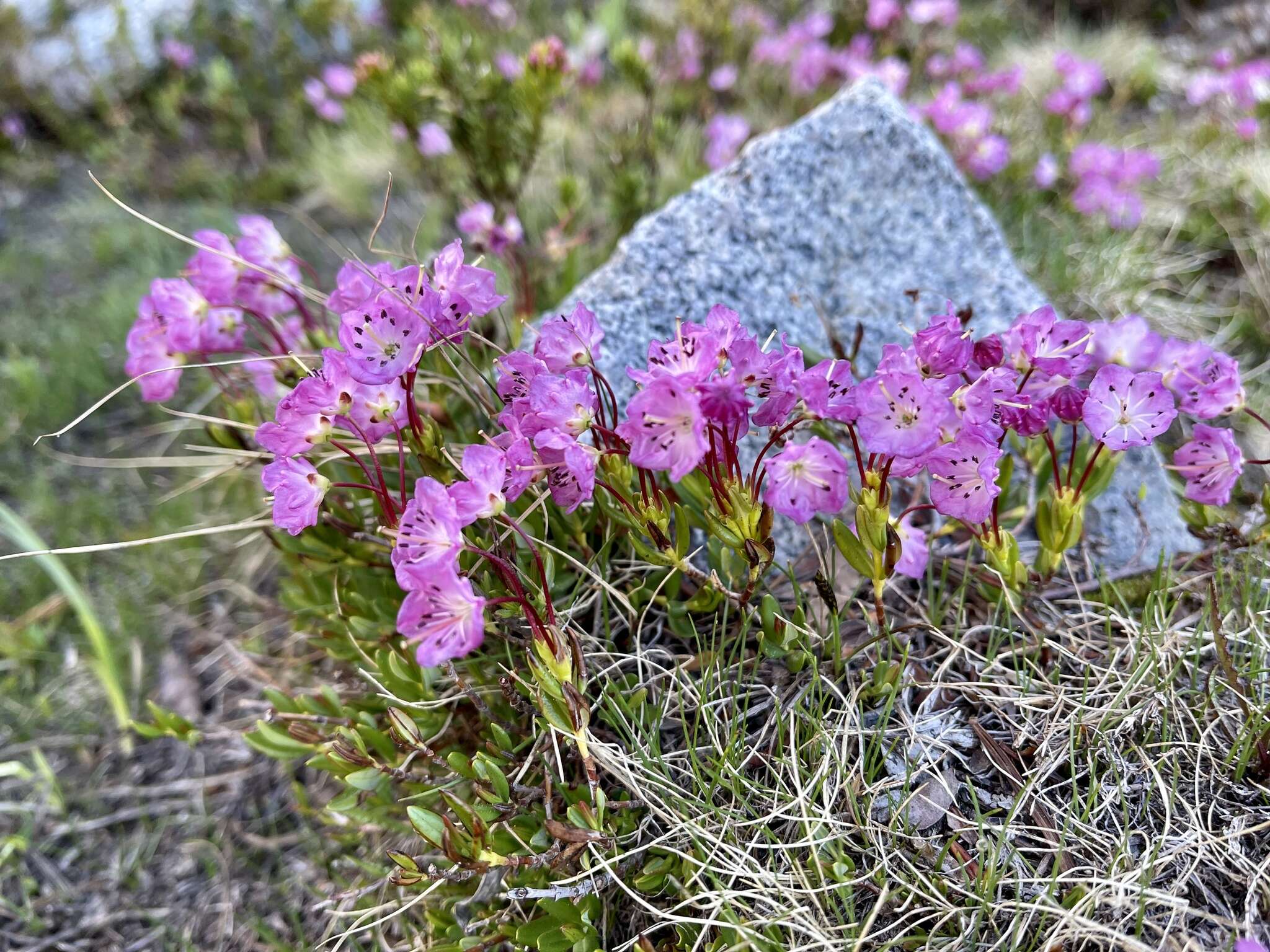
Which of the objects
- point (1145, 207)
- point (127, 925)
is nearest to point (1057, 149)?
point (1145, 207)

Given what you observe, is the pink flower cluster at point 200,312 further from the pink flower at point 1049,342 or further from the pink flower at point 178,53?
the pink flower at point 178,53

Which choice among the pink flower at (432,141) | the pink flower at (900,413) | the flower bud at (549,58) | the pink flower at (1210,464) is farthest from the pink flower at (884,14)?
the pink flower at (900,413)

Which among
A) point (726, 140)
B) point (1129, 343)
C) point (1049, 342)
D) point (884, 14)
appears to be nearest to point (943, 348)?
point (1049, 342)

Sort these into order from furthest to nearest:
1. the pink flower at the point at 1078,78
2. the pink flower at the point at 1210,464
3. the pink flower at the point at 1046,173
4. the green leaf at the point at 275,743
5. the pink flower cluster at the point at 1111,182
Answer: the pink flower at the point at 1078,78 → the pink flower at the point at 1046,173 → the pink flower cluster at the point at 1111,182 → the green leaf at the point at 275,743 → the pink flower at the point at 1210,464

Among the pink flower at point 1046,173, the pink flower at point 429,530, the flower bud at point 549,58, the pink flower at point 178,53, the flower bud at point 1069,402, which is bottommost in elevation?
the pink flower at point 1046,173

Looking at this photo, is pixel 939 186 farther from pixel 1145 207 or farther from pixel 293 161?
pixel 293 161

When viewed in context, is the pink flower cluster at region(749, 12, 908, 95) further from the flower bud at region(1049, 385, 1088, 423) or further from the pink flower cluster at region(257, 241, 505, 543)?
the pink flower cluster at region(257, 241, 505, 543)

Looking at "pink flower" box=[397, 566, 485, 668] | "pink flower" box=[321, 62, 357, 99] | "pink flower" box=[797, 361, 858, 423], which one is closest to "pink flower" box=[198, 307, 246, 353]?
"pink flower" box=[397, 566, 485, 668]
